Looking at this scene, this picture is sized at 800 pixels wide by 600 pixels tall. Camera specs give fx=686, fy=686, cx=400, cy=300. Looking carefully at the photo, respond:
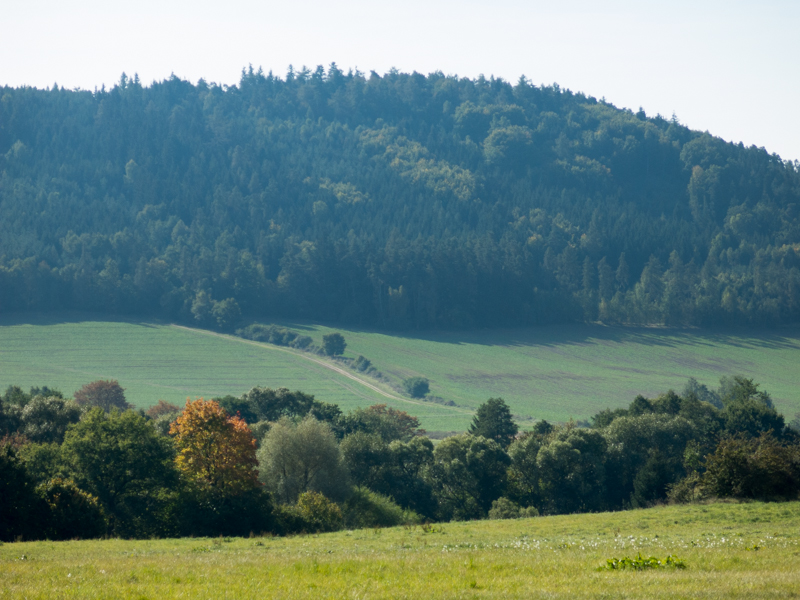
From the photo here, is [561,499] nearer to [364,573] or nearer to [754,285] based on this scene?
[364,573]

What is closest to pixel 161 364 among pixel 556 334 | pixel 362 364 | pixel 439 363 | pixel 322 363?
pixel 322 363

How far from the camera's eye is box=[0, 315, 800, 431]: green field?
121 m

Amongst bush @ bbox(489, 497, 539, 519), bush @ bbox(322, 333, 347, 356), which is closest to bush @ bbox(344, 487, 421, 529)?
bush @ bbox(489, 497, 539, 519)

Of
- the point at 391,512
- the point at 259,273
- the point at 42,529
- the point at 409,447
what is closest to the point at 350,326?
the point at 259,273

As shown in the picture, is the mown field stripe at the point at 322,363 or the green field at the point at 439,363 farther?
the mown field stripe at the point at 322,363

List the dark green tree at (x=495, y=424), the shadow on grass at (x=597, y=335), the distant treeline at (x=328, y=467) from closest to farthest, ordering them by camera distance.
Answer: the distant treeline at (x=328, y=467) → the dark green tree at (x=495, y=424) → the shadow on grass at (x=597, y=335)

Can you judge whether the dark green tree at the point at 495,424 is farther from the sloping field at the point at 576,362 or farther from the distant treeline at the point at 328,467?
the sloping field at the point at 576,362

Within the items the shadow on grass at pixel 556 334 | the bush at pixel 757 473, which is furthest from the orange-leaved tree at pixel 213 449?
the shadow on grass at pixel 556 334

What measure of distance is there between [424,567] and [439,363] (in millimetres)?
129163

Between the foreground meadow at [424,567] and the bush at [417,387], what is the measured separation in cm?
9897

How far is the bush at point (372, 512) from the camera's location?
50.2m

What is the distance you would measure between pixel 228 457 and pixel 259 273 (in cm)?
15624

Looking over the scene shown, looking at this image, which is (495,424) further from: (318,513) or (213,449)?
(213,449)

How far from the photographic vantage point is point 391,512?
53.3 m
